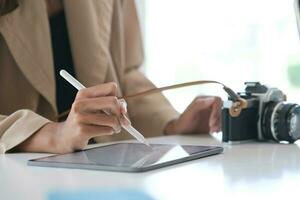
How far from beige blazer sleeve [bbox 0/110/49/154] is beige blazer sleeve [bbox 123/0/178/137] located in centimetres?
36

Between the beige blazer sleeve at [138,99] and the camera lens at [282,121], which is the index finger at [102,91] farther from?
the beige blazer sleeve at [138,99]

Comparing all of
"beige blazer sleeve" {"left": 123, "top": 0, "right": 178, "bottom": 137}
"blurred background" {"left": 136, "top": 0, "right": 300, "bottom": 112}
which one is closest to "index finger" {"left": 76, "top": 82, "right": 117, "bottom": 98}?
"beige blazer sleeve" {"left": 123, "top": 0, "right": 178, "bottom": 137}

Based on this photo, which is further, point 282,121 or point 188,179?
point 282,121

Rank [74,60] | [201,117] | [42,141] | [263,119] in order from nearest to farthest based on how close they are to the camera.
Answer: [42,141] → [263,119] → [201,117] → [74,60]

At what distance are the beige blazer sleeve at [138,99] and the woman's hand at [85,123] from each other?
14.5 inches

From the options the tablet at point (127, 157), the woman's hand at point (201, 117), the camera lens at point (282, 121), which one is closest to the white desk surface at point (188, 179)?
the tablet at point (127, 157)

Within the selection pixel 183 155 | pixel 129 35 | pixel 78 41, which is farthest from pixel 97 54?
pixel 183 155

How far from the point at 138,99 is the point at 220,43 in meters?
0.70

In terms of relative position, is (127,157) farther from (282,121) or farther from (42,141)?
(282,121)

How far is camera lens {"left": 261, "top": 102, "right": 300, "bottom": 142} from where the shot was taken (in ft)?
2.82

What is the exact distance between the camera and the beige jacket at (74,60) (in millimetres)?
983

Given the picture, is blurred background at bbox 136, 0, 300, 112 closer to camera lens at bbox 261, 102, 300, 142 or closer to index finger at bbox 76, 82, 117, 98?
camera lens at bbox 261, 102, 300, 142

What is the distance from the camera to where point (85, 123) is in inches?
28.6

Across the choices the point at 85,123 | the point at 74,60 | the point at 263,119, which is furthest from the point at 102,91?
the point at 74,60
